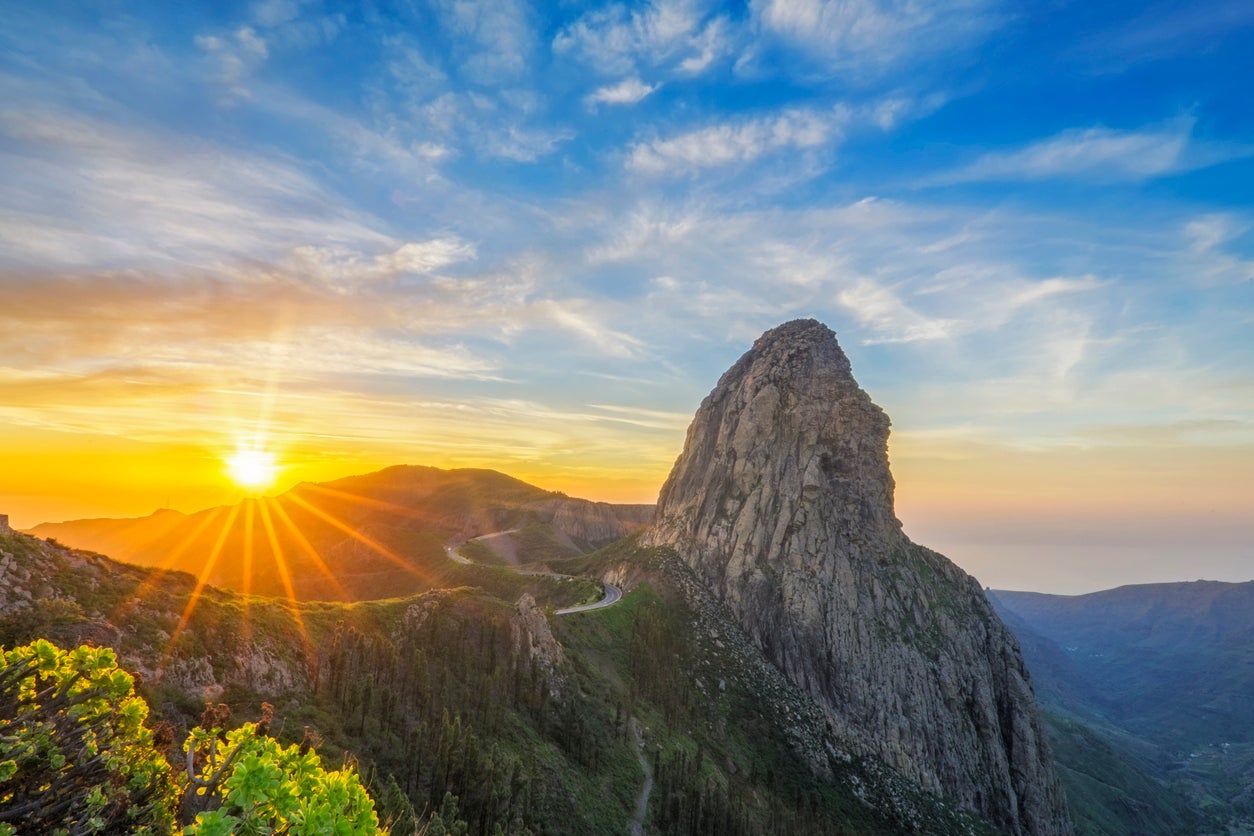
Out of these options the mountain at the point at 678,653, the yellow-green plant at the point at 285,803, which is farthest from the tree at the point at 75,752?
the mountain at the point at 678,653

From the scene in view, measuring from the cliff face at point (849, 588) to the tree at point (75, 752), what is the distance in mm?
91194

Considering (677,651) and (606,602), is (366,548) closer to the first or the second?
(606,602)

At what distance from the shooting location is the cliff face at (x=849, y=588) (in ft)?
295

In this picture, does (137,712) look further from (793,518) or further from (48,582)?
(793,518)

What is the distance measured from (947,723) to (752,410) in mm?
61347

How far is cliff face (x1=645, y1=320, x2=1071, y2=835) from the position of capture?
89.8 m

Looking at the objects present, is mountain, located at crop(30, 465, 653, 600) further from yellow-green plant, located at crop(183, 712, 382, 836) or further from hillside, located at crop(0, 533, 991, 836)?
yellow-green plant, located at crop(183, 712, 382, 836)

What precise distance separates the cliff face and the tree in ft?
299

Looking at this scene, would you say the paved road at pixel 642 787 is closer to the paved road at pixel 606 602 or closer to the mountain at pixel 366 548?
the paved road at pixel 606 602

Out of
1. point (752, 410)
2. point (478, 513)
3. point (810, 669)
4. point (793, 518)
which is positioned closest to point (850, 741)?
point (810, 669)

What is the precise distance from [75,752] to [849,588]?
10142 centimetres

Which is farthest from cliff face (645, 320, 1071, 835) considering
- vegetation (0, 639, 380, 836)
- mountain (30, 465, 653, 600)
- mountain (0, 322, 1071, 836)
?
vegetation (0, 639, 380, 836)

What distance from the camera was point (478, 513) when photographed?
195 meters

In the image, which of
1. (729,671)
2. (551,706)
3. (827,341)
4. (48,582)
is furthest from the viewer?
(827,341)
